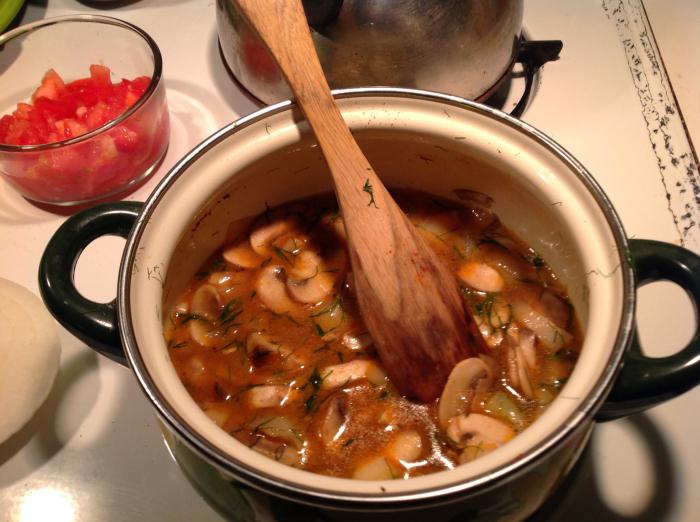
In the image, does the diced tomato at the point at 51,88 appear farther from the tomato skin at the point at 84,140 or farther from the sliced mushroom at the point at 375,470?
the sliced mushroom at the point at 375,470

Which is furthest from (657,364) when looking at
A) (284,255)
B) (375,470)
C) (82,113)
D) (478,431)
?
(82,113)

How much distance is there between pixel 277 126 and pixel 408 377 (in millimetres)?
348

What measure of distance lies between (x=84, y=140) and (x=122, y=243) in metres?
0.18

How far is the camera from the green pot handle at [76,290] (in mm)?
658

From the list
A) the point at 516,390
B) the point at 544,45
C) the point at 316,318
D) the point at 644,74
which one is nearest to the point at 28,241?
the point at 316,318

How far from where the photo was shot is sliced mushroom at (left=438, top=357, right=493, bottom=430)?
0.76 metres

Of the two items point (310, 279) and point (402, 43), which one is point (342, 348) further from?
point (402, 43)

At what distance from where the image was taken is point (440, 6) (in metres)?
0.98

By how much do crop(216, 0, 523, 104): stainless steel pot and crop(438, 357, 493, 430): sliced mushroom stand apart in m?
0.48

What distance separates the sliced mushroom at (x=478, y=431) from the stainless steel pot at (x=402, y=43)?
54 centimetres

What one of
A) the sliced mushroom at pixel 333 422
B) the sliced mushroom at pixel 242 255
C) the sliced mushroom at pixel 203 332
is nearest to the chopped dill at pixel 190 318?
the sliced mushroom at pixel 203 332

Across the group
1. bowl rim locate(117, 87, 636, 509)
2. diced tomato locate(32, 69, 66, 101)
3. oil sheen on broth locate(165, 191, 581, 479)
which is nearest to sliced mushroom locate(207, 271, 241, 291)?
oil sheen on broth locate(165, 191, 581, 479)

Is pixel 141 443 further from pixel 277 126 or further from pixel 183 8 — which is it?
pixel 183 8

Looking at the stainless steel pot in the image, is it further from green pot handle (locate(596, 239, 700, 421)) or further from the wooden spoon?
green pot handle (locate(596, 239, 700, 421))
